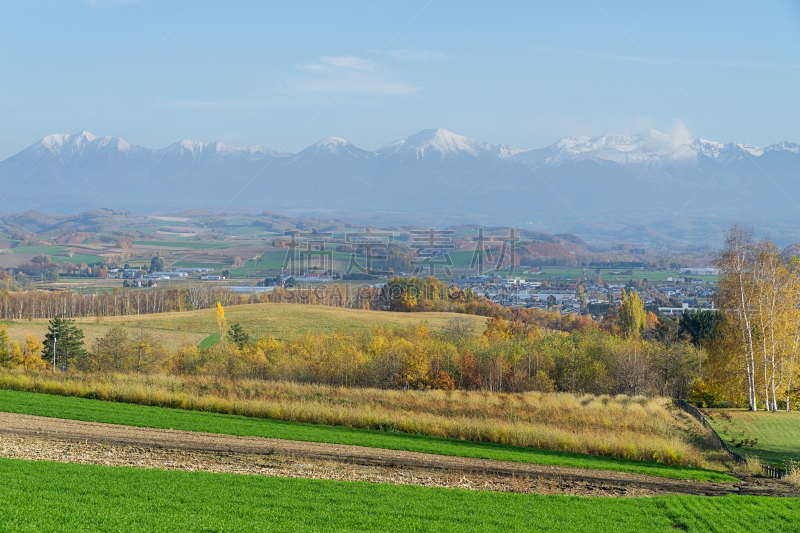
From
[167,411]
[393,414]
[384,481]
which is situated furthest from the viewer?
[393,414]

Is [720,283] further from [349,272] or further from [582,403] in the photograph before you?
[349,272]

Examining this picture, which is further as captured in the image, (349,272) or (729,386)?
(349,272)

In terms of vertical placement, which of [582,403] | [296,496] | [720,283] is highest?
[720,283]

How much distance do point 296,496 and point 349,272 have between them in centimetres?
11195

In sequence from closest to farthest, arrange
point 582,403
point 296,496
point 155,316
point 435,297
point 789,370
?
point 296,496 → point 789,370 → point 582,403 → point 155,316 → point 435,297

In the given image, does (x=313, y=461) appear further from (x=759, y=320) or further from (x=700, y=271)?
(x=700, y=271)

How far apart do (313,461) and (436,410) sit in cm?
1256

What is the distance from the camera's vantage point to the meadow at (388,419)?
22.8 m

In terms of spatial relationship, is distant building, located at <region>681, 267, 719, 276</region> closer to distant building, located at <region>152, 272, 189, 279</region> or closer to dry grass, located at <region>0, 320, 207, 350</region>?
distant building, located at <region>152, 272, 189, 279</region>

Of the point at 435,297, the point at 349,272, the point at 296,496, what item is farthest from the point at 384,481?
the point at 349,272

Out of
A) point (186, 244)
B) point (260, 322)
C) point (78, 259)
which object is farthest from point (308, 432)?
point (186, 244)

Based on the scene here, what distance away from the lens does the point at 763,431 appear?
27.6 meters

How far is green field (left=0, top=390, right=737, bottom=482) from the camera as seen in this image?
2145 cm

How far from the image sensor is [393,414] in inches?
1113
